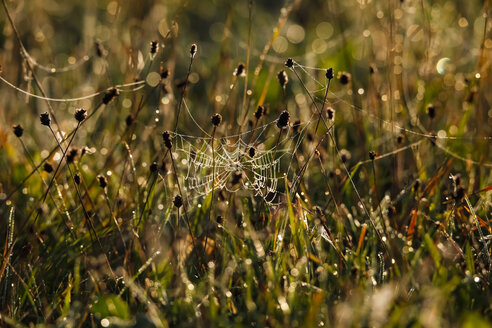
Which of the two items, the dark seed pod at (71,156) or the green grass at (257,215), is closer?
the green grass at (257,215)

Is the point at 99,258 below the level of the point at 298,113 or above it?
below

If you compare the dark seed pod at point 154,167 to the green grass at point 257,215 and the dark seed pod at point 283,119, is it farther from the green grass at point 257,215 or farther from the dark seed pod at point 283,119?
the dark seed pod at point 283,119

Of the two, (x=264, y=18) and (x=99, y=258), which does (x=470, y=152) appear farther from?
(x=264, y=18)

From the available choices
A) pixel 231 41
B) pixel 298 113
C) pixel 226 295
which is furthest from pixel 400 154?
pixel 231 41

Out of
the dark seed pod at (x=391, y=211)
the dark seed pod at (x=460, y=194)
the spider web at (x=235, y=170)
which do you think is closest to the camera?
the dark seed pod at (x=460, y=194)

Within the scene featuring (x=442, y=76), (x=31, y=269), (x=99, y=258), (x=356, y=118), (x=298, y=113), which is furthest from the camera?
(x=442, y=76)

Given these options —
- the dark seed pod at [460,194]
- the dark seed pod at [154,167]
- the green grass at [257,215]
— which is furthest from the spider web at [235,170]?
the dark seed pod at [460,194]

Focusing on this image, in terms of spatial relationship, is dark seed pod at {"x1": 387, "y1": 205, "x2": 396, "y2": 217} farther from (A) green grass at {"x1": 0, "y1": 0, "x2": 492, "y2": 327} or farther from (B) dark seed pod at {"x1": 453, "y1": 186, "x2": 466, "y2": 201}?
(B) dark seed pod at {"x1": 453, "y1": 186, "x2": 466, "y2": 201}

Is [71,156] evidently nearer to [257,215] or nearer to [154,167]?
[154,167]

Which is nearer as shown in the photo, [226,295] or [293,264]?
[226,295]

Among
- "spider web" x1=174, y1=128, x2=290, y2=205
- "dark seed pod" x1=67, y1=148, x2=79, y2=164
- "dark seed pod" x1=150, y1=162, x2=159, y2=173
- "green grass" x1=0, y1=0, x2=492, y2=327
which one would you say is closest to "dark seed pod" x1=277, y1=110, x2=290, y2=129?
"green grass" x1=0, y1=0, x2=492, y2=327

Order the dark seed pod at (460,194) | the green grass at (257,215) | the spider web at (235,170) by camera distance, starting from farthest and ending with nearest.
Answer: the spider web at (235,170) < the dark seed pod at (460,194) < the green grass at (257,215)
